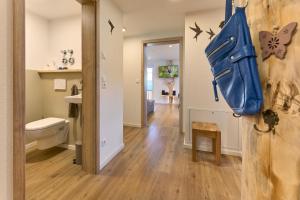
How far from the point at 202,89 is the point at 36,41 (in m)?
3.01

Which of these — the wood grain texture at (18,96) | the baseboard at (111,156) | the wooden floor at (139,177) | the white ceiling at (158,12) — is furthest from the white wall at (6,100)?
the white ceiling at (158,12)

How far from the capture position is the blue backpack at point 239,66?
0.62 m

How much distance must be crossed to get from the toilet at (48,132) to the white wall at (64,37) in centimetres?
104

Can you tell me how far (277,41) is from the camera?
1.97 ft

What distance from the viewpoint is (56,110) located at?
2.97 meters

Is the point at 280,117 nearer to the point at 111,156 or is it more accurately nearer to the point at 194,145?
the point at 194,145

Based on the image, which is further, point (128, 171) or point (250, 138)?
point (128, 171)

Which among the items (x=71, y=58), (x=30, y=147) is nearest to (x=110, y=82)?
(x=71, y=58)

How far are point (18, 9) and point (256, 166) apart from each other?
1.45 m

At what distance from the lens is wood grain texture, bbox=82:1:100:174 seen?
77.9 inches

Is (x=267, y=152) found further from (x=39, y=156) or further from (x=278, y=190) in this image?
(x=39, y=156)

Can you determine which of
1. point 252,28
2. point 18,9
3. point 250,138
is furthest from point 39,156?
point 252,28

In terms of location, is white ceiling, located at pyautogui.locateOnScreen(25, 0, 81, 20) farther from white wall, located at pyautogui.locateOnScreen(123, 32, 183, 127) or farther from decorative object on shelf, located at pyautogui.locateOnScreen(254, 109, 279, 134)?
decorative object on shelf, located at pyautogui.locateOnScreen(254, 109, 279, 134)

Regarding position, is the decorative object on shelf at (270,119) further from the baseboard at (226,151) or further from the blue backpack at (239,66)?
the baseboard at (226,151)
